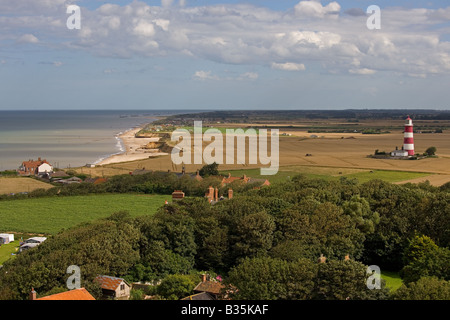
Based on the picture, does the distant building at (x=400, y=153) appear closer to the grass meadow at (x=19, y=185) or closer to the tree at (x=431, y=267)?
the grass meadow at (x=19, y=185)

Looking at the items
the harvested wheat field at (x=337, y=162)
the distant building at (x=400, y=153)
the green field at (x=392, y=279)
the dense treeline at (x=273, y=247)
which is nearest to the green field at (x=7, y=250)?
the dense treeline at (x=273, y=247)

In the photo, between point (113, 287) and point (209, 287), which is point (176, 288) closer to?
point (209, 287)

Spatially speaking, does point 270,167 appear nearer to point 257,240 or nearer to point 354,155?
point 354,155

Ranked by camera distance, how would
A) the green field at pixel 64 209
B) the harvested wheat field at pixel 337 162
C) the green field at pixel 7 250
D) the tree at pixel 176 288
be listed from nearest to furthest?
the tree at pixel 176 288 < the green field at pixel 7 250 < the green field at pixel 64 209 < the harvested wheat field at pixel 337 162

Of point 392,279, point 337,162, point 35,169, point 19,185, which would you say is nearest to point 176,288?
point 392,279

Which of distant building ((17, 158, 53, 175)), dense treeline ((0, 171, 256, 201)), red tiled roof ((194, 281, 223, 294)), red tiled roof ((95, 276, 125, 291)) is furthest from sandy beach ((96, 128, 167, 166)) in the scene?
red tiled roof ((194, 281, 223, 294))
